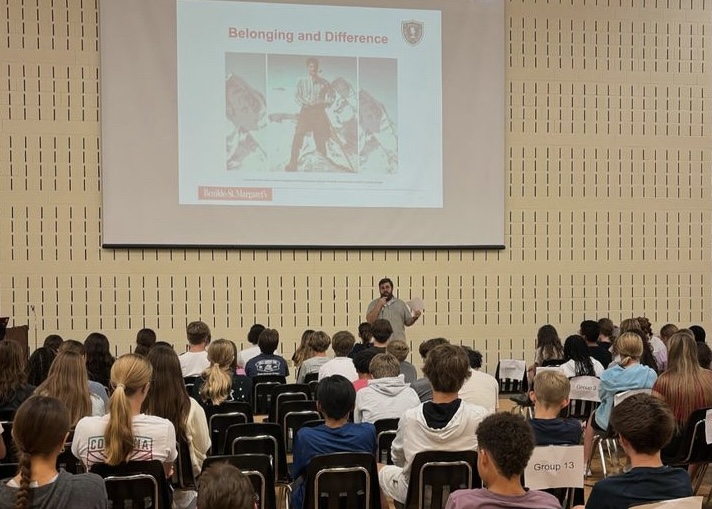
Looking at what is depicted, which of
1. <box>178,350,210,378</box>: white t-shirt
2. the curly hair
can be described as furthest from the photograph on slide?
the curly hair

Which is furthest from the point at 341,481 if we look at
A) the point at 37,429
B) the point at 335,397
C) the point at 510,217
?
the point at 510,217

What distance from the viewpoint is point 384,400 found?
4648 mm

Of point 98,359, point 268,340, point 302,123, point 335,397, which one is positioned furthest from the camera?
point 302,123

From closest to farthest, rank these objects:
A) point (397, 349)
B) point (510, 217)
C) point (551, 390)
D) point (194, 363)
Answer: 1. point (551, 390)
2. point (397, 349)
3. point (194, 363)
4. point (510, 217)

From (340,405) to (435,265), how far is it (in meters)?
7.31

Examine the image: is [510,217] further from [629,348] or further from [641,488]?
[641,488]

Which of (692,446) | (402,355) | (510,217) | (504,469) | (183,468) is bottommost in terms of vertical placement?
(692,446)

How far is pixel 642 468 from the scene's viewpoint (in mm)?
2758

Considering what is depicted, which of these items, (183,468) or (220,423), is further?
(220,423)

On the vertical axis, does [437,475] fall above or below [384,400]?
below

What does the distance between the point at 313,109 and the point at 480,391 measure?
6.19 m

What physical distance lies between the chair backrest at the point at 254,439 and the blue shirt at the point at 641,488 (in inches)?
79.3

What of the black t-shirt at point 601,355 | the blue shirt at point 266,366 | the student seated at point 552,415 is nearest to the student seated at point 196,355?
the blue shirt at point 266,366
